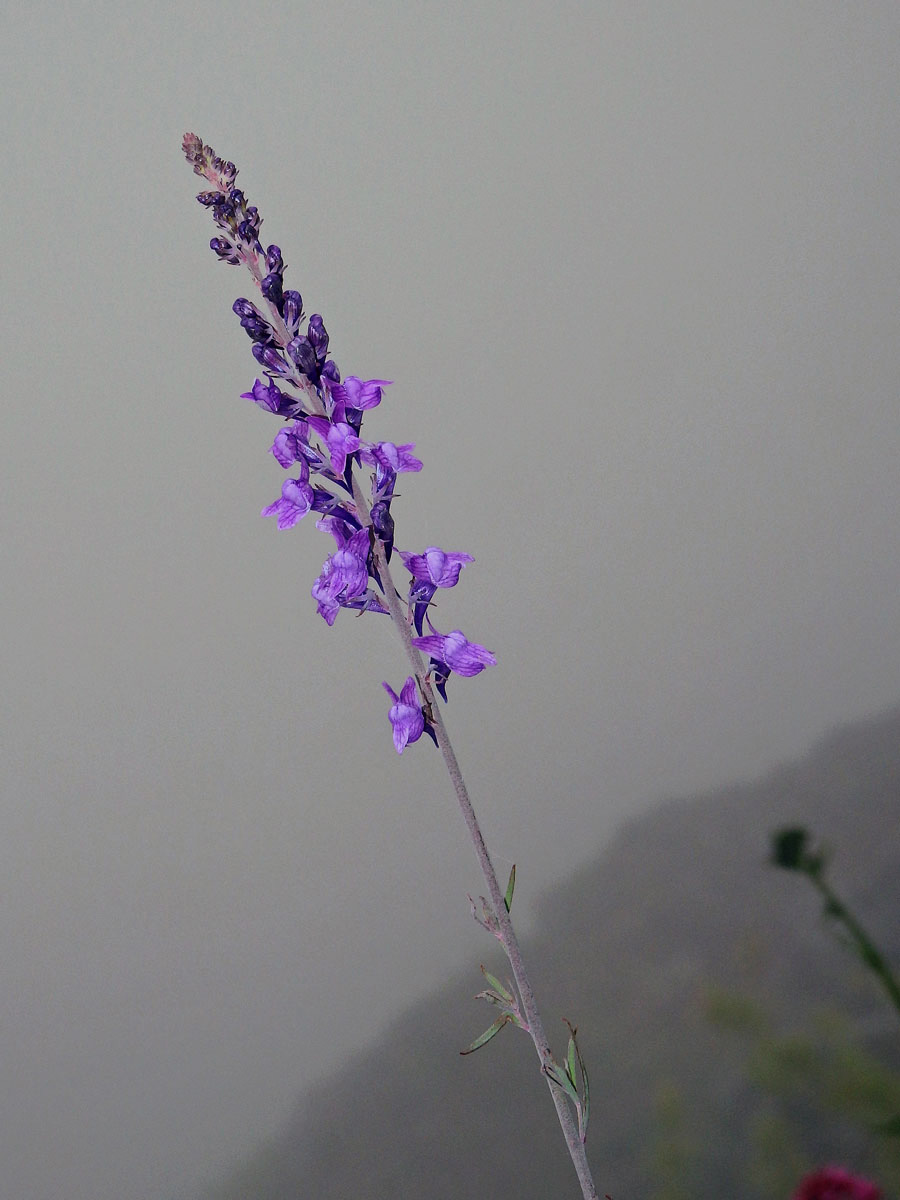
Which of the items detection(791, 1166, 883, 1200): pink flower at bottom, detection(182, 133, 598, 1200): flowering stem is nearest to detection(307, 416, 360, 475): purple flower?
detection(182, 133, 598, 1200): flowering stem

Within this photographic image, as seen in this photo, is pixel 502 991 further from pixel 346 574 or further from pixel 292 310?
pixel 292 310

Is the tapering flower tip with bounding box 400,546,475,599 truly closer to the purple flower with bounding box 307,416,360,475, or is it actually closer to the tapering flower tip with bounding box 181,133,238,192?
the purple flower with bounding box 307,416,360,475

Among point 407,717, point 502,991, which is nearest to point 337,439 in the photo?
point 407,717

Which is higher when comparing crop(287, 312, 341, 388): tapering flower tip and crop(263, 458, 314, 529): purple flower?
crop(287, 312, 341, 388): tapering flower tip

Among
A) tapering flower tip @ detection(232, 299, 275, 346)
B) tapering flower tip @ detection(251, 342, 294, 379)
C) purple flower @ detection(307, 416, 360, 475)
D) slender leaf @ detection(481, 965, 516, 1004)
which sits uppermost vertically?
tapering flower tip @ detection(232, 299, 275, 346)

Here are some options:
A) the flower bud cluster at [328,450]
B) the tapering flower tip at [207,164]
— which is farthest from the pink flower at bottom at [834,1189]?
the tapering flower tip at [207,164]

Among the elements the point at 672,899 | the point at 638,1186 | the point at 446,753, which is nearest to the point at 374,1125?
the point at 638,1186

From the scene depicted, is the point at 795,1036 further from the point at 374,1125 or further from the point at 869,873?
the point at 374,1125

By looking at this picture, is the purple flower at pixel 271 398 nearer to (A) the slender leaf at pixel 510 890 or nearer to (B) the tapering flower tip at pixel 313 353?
(B) the tapering flower tip at pixel 313 353
